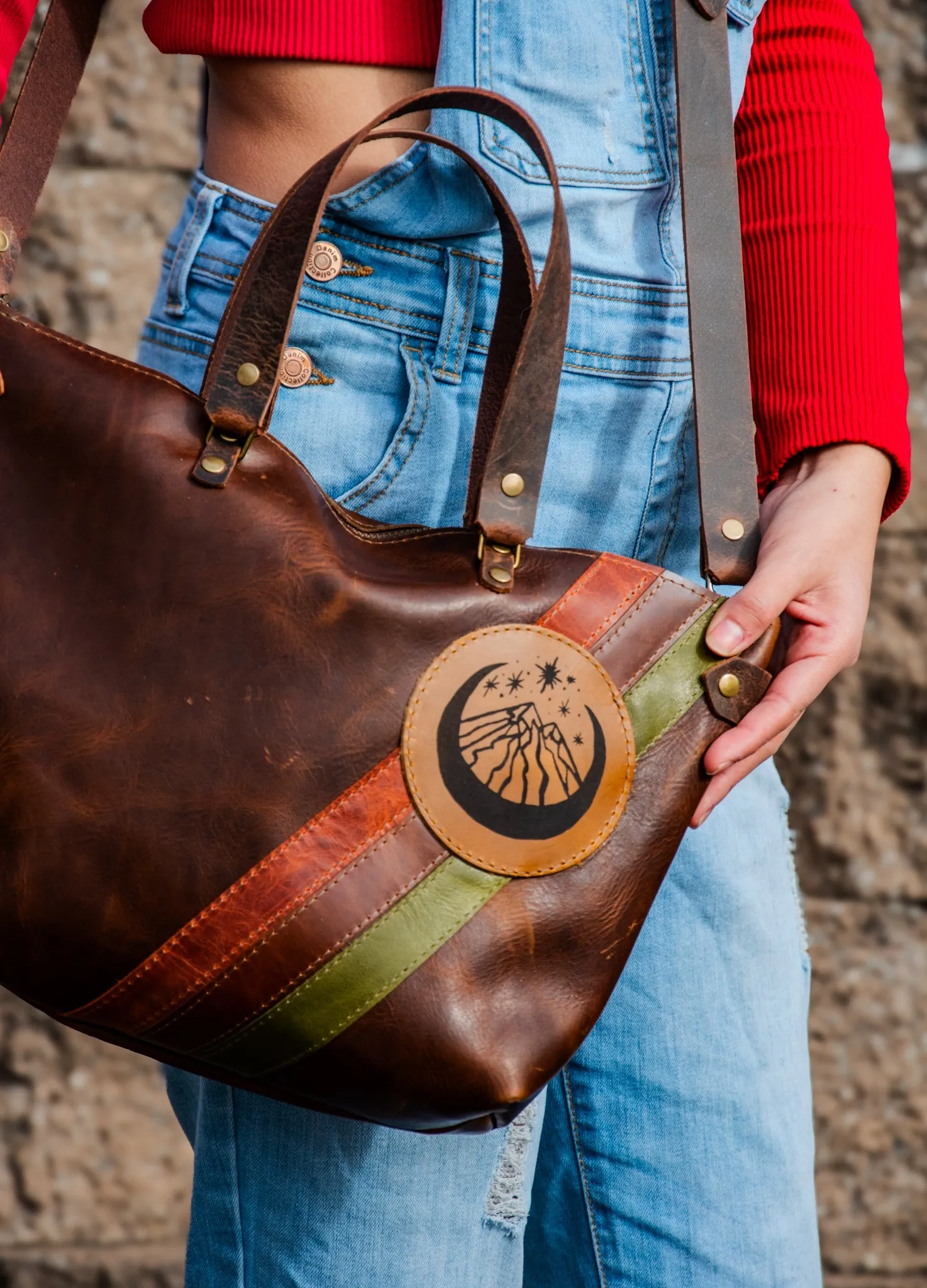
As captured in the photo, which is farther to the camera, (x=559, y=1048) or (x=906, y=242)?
(x=906, y=242)

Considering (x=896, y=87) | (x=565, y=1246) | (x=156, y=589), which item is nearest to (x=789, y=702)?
(x=156, y=589)

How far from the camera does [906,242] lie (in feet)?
5.32

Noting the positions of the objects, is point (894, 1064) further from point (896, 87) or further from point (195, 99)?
point (195, 99)

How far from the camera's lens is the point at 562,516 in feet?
2.65

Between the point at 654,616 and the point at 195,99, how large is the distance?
123 cm

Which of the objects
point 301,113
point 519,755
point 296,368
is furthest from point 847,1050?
point 301,113

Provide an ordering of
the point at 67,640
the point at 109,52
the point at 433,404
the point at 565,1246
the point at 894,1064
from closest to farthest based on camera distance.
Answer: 1. the point at 67,640
2. the point at 433,404
3. the point at 565,1246
4. the point at 109,52
5. the point at 894,1064

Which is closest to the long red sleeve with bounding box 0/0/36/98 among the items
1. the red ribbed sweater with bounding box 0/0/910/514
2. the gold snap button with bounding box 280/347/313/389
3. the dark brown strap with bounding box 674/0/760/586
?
the red ribbed sweater with bounding box 0/0/910/514

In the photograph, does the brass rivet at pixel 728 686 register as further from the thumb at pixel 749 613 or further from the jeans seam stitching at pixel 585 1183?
the jeans seam stitching at pixel 585 1183

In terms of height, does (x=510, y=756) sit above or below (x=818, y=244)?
below

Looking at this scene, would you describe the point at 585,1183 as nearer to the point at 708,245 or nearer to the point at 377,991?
the point at 377,991

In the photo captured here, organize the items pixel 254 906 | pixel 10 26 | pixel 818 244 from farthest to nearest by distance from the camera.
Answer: pixel 818 244, pixel 10 26, pixel 254 906

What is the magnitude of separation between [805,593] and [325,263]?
0.38 meters

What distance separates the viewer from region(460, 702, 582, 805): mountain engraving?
662 mm
